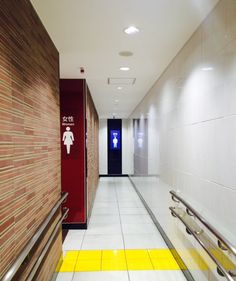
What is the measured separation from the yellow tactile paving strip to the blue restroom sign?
9519 millimetres

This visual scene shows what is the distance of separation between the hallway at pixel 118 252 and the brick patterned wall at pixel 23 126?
1.08 meters

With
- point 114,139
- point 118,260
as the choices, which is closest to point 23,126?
point 118,260

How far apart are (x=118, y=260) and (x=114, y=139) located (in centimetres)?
990

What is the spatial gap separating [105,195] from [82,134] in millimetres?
3834

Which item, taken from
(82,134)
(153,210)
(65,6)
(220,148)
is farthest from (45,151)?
(153,210)

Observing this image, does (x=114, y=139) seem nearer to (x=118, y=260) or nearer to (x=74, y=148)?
(x=74, y=148)

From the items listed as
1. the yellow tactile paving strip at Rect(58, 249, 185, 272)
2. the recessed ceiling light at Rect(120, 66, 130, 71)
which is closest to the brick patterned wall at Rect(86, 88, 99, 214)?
the recessed ceiling light at Rect(120, 66, 130, 71)

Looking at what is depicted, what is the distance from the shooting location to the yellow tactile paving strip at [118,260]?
10.8 ft

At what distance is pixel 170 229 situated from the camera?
390 centimetres

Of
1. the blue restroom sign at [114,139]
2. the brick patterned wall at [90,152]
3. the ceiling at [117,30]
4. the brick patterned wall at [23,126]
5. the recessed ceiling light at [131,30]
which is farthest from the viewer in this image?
the blue restroom sign at [114,139]

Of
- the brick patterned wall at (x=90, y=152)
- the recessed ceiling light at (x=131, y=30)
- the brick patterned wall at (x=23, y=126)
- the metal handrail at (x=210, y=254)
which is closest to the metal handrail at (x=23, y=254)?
the brick patterned wall at (x=23, y=126)

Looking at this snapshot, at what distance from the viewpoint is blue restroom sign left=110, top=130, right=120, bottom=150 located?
13.2m

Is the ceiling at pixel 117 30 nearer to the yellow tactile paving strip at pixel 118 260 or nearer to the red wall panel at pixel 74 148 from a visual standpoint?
the red wall panel at pixel 74 148

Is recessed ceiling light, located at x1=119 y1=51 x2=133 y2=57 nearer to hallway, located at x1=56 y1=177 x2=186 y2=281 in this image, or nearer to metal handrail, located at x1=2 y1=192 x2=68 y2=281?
metal handrail, located at x1=2 y1=192 x2=68 y2=281
